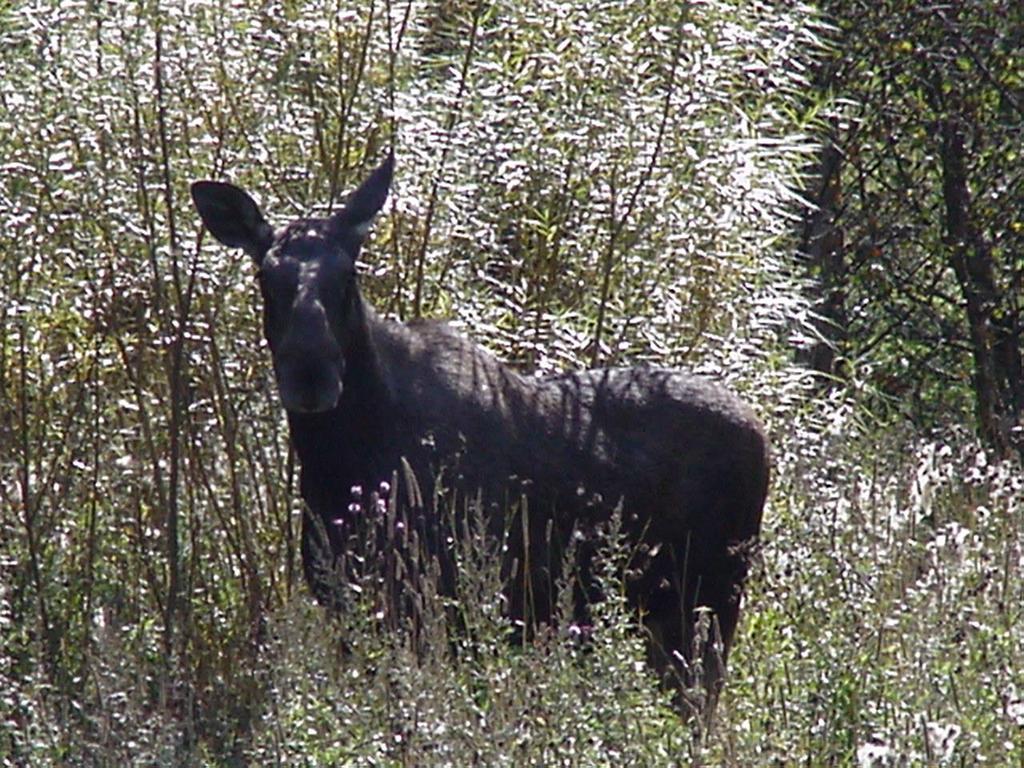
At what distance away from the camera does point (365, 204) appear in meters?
7.33

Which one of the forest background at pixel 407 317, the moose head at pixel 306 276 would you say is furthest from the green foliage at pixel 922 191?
the moose head at pixel 306 276

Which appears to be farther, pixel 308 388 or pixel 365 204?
→ pixel 365 204

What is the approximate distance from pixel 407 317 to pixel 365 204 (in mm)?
1371

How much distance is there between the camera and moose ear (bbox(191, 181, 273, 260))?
7.29 m

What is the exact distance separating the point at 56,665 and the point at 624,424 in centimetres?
230

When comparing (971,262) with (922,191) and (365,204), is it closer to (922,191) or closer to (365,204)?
(922,191)

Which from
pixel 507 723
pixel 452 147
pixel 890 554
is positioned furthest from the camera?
pixel 452 147

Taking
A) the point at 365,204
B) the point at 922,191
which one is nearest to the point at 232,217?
the point at 365,204

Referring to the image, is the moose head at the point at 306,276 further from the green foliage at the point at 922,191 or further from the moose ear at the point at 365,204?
the green foliage at the point at 922,191

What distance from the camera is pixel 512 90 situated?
9.19m

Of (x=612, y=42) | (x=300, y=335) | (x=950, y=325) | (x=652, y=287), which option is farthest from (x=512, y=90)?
(x=950, y=325)

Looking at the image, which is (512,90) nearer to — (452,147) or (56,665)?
(452,147)

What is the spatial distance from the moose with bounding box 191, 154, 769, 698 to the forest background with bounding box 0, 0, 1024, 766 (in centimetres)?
28

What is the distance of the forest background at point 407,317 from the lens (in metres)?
5.39
